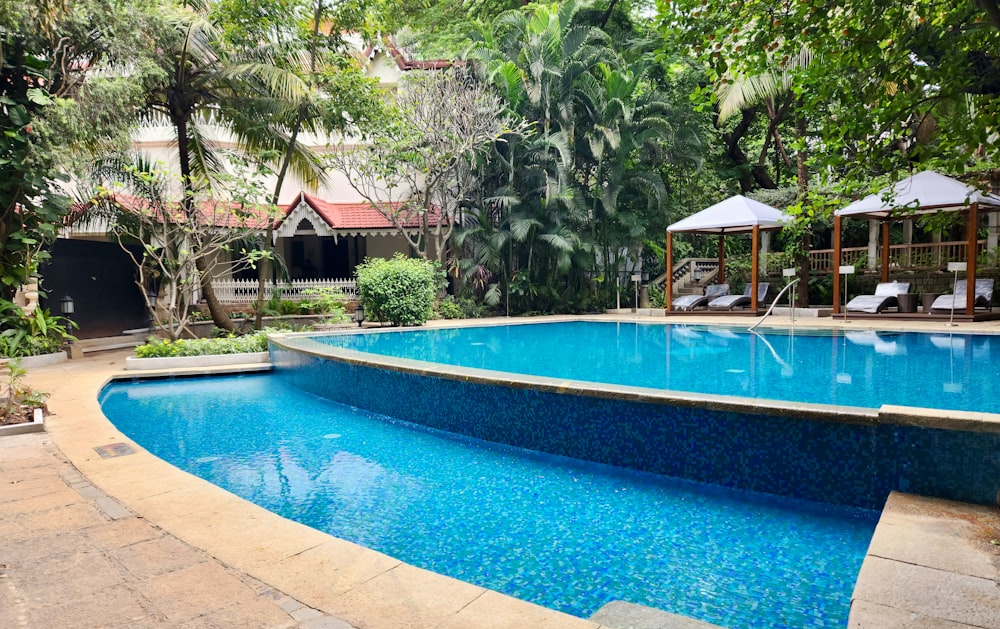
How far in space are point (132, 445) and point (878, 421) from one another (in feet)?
17.8

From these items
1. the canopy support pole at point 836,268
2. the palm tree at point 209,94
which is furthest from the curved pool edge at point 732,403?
the canopy support pole at point 836,268

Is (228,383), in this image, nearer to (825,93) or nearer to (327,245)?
(825,93)

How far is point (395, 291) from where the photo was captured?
13.6 meters

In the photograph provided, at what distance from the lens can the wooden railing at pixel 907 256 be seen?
1565 cm

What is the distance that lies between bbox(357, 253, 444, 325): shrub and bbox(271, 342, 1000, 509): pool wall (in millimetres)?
7098

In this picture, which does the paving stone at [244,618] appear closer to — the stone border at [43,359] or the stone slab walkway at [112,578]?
the stone slab walkway at [112,578]

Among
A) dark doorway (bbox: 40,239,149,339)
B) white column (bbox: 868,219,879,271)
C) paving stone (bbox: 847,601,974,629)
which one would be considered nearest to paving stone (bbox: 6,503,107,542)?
paving stone (bbox: 847,601,974,629)

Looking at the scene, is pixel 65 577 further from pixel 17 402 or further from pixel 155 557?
pixel 17 402

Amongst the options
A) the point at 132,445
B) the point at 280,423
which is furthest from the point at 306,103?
the point at 132,445

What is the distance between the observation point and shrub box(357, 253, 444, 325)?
44.3ft

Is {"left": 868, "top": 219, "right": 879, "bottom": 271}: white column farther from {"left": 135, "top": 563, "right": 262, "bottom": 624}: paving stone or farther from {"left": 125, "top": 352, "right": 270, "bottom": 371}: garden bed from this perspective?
{"left": 135, "top": 563, "right": 262, "bottom": 624}: paving stone

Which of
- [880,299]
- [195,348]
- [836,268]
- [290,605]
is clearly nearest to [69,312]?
[195,348]

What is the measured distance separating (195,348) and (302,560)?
28.3ft

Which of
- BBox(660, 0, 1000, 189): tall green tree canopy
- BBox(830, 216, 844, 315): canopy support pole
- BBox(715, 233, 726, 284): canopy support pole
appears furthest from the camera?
BBox(715, 233, 726, 284): canopy support pole
